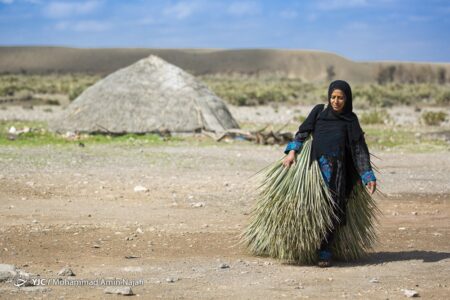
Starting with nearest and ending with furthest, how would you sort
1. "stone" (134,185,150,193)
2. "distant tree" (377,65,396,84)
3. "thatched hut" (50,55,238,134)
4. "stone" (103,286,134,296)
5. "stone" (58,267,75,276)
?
"stone" (103,286,134,296), "stone" (58,267,75,276), "stone" (134,185,150,193), "thatched hut" (50,55,238,134), "distant tree" (377,65,396,84)

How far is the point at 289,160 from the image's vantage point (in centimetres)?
771

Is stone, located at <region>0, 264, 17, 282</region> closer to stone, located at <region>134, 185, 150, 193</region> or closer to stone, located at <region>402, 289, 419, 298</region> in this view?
stone, located at <region>402, 289, 419, 298</region>

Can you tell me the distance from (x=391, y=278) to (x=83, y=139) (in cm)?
1372

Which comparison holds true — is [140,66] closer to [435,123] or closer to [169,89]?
[169,89]

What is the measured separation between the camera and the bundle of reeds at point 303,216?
7.52m

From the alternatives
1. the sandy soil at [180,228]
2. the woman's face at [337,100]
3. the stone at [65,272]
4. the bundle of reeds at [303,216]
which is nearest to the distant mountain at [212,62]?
the sandy soil at [180,228]

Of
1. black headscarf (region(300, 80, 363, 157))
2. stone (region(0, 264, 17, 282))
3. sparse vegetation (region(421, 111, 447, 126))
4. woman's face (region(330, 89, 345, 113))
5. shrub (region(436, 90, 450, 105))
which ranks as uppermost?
woman's face (region(330, 89, 345, 113))

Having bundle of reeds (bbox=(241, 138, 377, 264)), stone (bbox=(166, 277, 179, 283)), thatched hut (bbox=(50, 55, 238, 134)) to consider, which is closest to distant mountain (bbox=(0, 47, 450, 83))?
thatched hut (bbox=(50, 55, 238, 134))

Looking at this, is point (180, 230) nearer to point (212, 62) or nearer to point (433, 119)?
point (433, 119)

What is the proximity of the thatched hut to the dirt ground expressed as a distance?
4.30m

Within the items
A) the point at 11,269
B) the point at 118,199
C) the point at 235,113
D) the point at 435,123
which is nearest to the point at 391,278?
the point at 11,269

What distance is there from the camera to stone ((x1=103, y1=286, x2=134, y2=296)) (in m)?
6.39

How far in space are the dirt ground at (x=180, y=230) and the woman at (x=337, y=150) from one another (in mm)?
564

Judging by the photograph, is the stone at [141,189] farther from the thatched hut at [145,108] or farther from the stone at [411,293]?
the thatched hut at [145,108]
